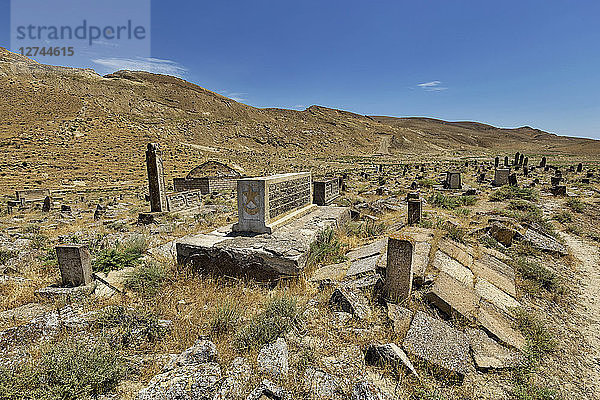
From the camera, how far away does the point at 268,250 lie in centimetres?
545

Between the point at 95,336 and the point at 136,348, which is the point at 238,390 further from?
the point at 95,336

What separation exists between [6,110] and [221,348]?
56.3 metres

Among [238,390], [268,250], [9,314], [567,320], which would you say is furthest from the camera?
[268,250]

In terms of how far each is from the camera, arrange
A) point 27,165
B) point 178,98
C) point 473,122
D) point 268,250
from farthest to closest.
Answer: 1. point 473,122
2. point 178,98
3. point 27,165
4. point 268,250

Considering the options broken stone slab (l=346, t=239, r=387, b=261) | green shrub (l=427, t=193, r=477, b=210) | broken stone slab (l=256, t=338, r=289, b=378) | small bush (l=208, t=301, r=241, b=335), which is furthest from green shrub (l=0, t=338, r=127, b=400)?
green shrub (l=427, t=193, r=477, b=210)

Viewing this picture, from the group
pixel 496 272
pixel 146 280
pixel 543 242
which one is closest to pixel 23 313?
pixel 146 280

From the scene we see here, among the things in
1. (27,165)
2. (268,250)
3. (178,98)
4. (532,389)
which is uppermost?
(178,98)

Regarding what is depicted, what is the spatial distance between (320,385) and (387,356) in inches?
32.6

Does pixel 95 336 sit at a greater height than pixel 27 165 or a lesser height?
lesser

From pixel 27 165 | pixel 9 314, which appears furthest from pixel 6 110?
pixel 9 314

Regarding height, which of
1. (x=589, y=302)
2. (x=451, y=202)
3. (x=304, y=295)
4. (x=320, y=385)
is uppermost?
(x=451, y=202)

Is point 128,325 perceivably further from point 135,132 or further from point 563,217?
point 135,132

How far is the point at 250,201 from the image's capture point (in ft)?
22.2

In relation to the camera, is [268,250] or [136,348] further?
[268,250]
